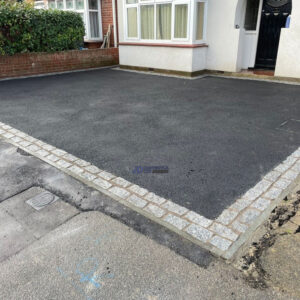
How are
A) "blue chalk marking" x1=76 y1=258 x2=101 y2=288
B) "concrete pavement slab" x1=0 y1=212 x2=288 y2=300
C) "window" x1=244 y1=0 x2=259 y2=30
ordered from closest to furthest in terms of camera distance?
"concrete pavement slab" x1=0 y1=212 x2=288 y2=300 → "blue chalk marking" x1=76 y1=258 x2=101 y2=288 → "window" x1=244 y1=0 x2=259 y2=30

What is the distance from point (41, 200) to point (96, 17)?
1345 centimetres

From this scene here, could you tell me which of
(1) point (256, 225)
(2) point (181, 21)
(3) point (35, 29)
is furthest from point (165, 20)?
(1) point (256, 225)

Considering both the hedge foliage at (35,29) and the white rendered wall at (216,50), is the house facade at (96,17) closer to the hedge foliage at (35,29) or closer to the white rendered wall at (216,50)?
the hedge foliage at (35,29)

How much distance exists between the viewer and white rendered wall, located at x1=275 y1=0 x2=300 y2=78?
857cm

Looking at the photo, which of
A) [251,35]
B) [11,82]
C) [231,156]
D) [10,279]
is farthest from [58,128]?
[251,35]

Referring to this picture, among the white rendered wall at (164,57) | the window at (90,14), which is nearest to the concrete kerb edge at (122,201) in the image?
the white rendered wall at (164,57)

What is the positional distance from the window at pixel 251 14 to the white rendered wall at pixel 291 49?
1725 millimetres

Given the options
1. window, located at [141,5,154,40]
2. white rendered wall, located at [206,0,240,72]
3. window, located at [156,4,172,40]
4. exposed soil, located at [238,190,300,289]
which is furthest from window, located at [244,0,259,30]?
exposed soil, located at [238,190,300,289]

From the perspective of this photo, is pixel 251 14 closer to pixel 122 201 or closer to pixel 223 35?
pixel 223 35

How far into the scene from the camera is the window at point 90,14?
14.1 m

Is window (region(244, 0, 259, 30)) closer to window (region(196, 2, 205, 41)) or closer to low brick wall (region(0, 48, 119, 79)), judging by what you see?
window (region(196, 2, 205, 41))

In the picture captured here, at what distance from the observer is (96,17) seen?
14438mm

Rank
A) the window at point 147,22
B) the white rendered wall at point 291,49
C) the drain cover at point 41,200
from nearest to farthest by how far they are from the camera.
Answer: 1. the drain cover at point 41,200
2. the white rendered wall at point 291,49
3. the window at point 147,22

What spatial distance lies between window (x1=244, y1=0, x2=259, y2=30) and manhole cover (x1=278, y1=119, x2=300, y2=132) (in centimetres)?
622
